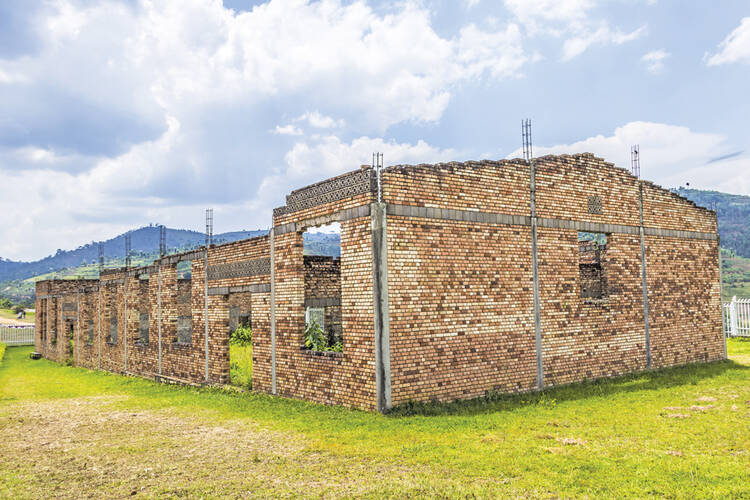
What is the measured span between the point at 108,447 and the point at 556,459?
6.54m

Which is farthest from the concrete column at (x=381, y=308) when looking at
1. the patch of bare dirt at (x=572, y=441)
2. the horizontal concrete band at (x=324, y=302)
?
the horizontal concrete band at (x=324, y=302)

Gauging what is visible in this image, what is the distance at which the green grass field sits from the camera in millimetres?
6090

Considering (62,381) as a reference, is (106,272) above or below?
above

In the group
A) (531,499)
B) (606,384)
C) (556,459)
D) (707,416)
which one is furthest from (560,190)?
(531,499)

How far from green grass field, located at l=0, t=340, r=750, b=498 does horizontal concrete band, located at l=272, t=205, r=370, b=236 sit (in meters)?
3.46

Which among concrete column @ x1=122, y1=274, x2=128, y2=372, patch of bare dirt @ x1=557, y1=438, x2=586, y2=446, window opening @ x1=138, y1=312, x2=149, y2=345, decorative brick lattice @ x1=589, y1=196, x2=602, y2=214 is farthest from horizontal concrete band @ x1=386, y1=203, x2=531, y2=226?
concrete column @ x1=122, y1=274, x2=128, y2=372

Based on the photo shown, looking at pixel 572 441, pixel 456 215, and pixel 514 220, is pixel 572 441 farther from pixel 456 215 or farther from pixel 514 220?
pixel 514 220

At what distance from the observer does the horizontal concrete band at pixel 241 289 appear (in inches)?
490

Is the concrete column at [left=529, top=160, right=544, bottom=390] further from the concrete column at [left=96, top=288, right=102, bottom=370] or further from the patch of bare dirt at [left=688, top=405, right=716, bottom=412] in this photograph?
the concrete column at [left=96, top=288, right=102, bottom=370]

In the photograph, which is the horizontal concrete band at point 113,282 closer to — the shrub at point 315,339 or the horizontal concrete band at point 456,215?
the shrub at point 315,339

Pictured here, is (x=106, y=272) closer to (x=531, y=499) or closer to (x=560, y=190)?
(x=560, y=190)

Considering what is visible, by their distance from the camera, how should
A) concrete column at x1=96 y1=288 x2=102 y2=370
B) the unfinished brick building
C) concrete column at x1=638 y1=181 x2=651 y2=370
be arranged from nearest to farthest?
the unfinished brick building < concrete column at x1=638 y1=181 x2=651 y2=370 < concrete column at x1=96 y1=288 x2=102 y2=370

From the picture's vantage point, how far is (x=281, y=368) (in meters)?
11.9

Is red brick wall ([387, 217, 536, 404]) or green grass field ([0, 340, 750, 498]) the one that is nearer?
green grass field ([0, 340, 750, 498])
